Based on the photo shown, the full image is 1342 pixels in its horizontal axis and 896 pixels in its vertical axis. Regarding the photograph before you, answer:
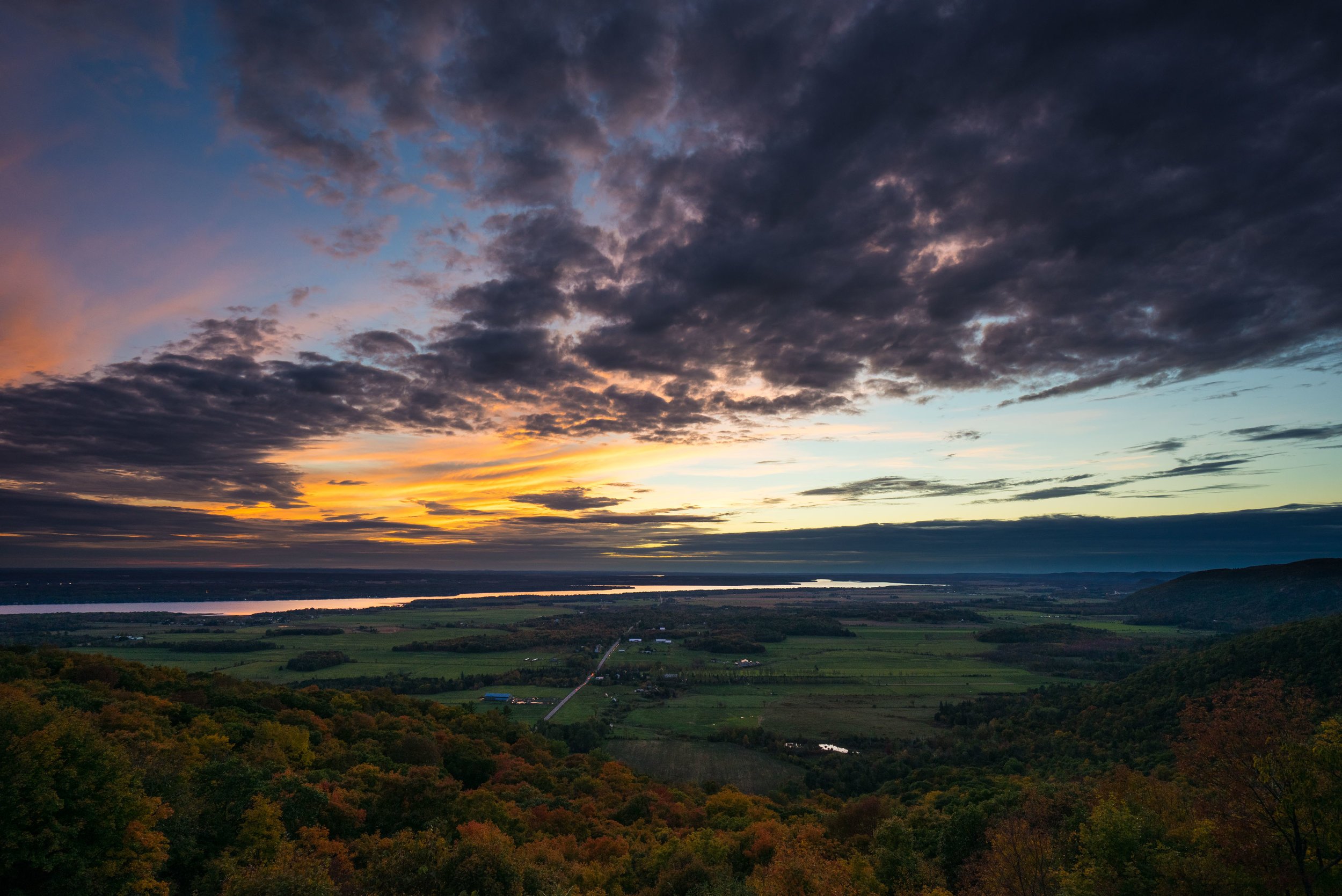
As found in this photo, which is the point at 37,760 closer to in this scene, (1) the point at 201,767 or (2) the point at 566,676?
(1) the point at 201,767

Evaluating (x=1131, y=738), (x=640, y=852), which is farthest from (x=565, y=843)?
(x=1131, y=738)

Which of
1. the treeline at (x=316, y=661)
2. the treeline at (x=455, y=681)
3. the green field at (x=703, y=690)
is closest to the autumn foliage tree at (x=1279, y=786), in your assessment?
the green field at (x=703, y=690)

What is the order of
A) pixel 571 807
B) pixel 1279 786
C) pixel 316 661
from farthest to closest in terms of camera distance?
pixel 316 661 < pixel 571 807 < pixel 1279 786

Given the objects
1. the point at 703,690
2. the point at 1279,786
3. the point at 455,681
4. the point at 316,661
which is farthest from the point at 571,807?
the point at 316,661

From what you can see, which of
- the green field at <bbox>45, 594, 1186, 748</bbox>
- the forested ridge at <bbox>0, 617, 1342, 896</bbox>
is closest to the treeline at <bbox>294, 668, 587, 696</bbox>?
the green field at <bbox>45, 594, 1186, 748</bbox>

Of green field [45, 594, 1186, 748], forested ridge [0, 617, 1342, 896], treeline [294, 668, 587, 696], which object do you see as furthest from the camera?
treeline [294, 668, 587, 696]

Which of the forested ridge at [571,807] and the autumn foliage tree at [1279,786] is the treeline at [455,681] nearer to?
the forested ridge at [571,807]

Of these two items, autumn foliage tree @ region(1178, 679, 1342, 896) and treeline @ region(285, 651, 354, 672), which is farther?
treeline @ region(285, 651, 354, 672)

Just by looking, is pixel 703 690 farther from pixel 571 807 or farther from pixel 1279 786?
pixel 1279 786

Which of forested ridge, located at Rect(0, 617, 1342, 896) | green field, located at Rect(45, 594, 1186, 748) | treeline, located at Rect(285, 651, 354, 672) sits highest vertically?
forested ridge, located at Rect(0, 617, 1342, 896)

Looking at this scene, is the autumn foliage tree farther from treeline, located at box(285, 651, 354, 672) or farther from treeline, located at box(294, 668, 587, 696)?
treeline, located at box(285, 651, 354, 672)
